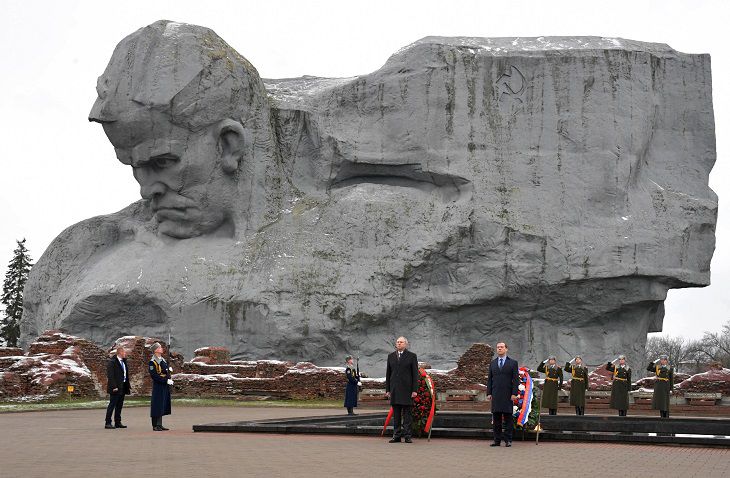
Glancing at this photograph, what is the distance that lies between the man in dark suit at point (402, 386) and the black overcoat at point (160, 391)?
3600 mm

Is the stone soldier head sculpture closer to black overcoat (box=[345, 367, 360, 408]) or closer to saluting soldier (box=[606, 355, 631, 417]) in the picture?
black overcoat (box=[345, 367, 360, 408])

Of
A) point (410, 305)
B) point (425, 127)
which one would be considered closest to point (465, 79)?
point (425, 127)

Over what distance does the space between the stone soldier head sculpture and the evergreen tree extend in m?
21.4

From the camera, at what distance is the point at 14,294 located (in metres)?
53.2

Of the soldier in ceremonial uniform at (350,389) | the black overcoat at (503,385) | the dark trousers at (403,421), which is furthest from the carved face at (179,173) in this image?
the black overcoat at (503,385)

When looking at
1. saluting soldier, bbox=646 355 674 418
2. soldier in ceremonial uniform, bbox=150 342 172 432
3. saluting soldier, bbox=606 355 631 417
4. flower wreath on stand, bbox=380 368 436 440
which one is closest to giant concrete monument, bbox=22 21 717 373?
saluting soldier, bbox=606 355 631 417

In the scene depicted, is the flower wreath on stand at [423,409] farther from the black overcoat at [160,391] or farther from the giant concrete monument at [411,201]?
the giant concrete monument at [411,201]

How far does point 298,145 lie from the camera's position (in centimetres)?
3462

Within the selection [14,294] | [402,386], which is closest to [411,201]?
[402,386]

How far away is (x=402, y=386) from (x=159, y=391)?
4.03m

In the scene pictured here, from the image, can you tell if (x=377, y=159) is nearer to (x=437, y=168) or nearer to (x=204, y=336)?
(x=437, y=168)

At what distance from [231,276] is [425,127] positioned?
7986 mm

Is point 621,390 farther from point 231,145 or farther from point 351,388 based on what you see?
point 231,145

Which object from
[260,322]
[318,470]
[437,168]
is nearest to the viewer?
[318,470]
